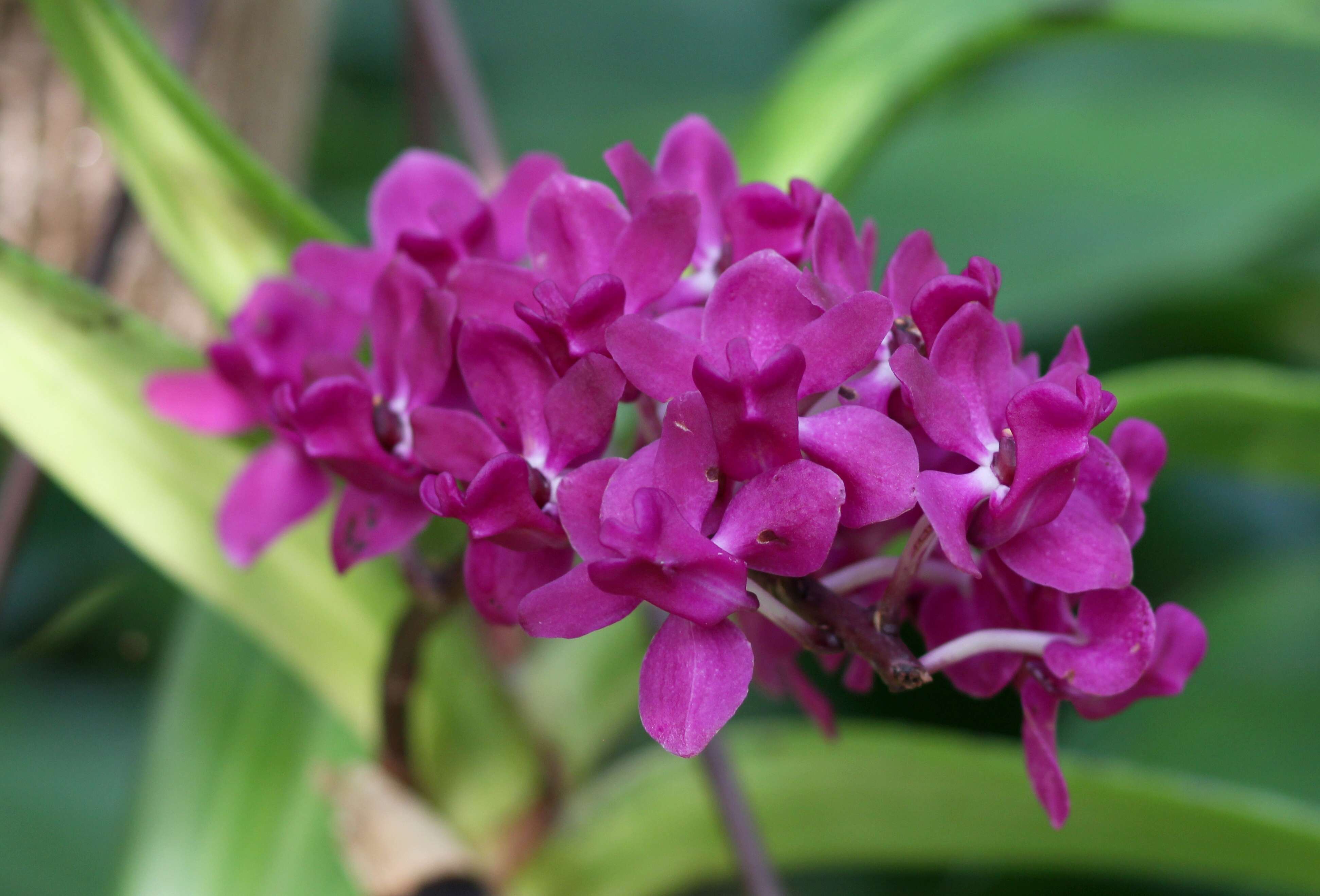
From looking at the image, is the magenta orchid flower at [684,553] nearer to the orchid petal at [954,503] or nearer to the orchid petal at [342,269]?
the orchid petal at [954,503]

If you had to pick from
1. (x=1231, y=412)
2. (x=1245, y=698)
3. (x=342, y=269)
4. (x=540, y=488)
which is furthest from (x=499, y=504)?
(x=1245, y=698)

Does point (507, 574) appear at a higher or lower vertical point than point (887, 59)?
lower

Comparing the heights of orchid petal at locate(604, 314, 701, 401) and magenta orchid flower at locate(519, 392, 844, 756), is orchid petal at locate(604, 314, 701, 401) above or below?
above

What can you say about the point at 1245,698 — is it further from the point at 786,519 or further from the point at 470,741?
the point at 786,519

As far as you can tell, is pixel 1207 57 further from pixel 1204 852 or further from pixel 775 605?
pixel 775 605

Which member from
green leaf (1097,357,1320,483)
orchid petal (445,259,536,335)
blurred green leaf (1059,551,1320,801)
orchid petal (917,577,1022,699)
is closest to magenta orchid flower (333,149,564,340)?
orchid petal (445,259,536,335)

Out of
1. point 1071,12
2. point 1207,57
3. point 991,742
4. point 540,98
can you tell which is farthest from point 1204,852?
point 1207,57

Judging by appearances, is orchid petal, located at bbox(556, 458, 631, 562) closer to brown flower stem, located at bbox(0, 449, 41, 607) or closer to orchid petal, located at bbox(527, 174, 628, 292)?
orchid petal, located at bbox(527, 174, 628, 292)
